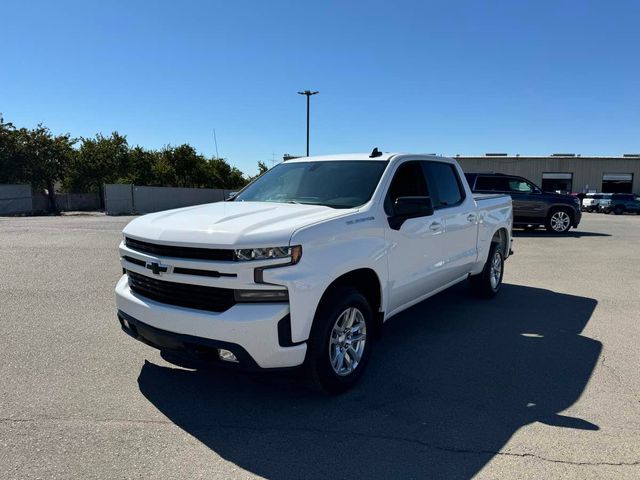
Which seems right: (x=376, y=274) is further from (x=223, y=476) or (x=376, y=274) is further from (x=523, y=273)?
(x=523, y=273)

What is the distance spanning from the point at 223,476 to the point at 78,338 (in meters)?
3.06

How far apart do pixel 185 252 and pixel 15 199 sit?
36.5m

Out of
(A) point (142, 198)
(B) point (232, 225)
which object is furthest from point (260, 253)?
(A) point (142, 198)

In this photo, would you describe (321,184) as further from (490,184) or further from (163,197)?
(163,197)

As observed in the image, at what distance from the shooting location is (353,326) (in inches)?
153

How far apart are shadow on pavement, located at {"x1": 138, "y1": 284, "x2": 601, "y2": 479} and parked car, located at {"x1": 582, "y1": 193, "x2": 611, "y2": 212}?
3496 centimetres

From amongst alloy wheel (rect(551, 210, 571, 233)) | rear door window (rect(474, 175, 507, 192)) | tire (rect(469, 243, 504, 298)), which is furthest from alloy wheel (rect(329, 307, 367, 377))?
alloy wheel (rect(551, 210, 571, 233))

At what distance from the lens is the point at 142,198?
33.4 metres

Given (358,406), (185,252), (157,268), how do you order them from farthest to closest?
(358,406), (157,268), (185,252)

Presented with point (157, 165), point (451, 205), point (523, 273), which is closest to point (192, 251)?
point (451, 205)

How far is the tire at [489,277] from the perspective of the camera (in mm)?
6754

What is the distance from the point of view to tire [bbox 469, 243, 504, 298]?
22.2ft

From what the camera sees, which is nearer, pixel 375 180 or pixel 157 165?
pixel 375 180

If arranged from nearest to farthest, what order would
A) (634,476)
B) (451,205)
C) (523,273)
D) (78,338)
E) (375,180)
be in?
(634,476) → (375,180) → (78,338) → (451,205) → (523,273)
